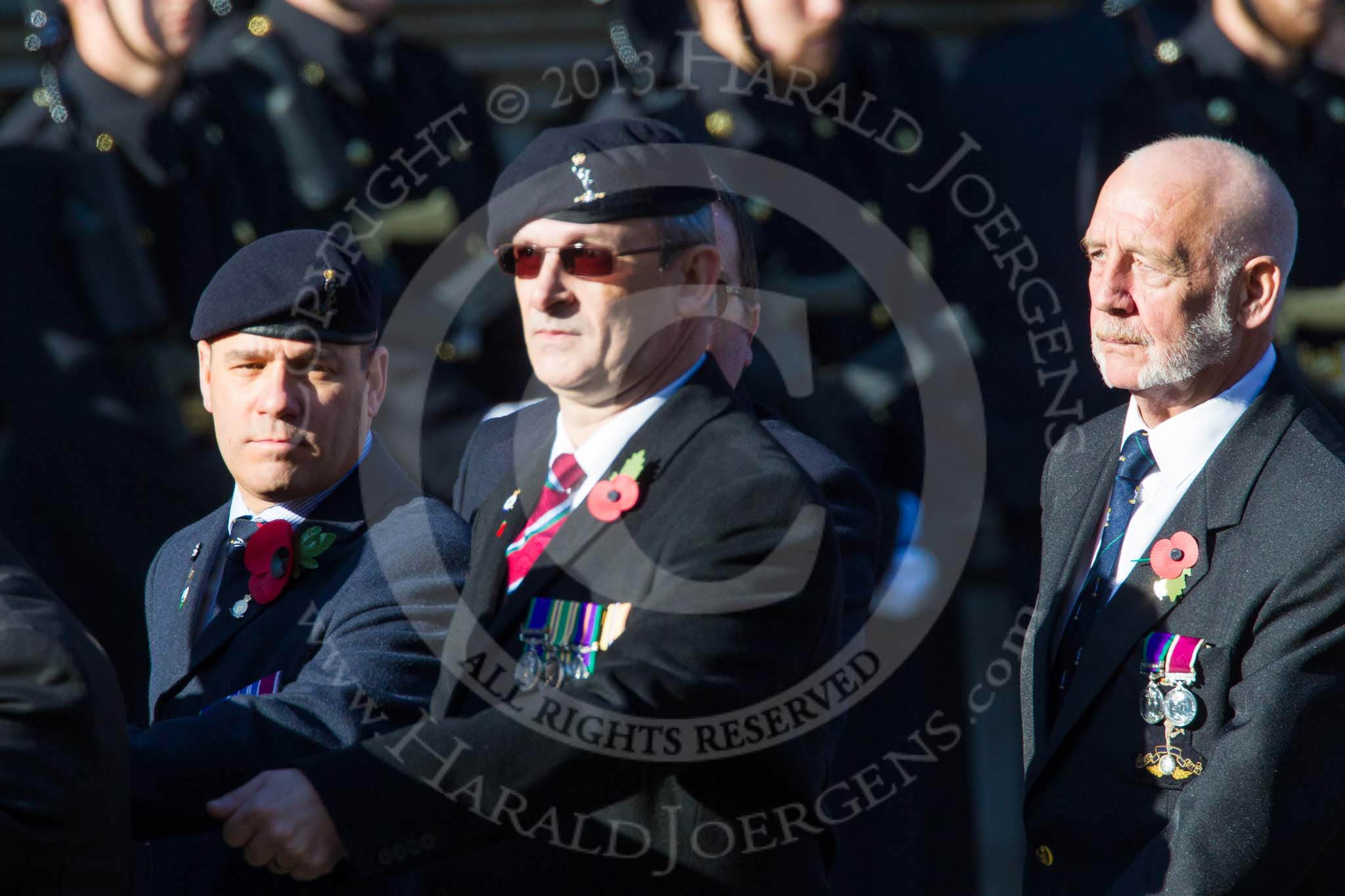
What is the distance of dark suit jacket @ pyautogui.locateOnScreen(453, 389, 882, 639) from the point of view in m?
2.78

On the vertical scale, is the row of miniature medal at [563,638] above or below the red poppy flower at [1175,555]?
below

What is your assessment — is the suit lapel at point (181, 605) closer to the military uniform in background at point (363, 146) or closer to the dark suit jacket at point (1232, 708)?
the dark suit jacket at point (1232, 708)

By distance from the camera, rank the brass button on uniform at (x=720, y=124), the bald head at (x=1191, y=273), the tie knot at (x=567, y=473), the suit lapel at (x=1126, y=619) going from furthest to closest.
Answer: the brass button on uniform at (x=720, y=124)
the bald head at (x=1191, y=273)
the suit lapel at (x=1126, y=619)
the tie knot at (x=567, y=473)

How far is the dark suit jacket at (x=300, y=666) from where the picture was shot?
230 centimetres

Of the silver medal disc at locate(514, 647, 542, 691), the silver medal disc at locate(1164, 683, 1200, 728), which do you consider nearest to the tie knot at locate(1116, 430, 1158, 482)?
the silver medal disc at locate(1164, 683, 1200, 728)

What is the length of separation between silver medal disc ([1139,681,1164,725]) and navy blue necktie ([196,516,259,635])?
1.28 meters

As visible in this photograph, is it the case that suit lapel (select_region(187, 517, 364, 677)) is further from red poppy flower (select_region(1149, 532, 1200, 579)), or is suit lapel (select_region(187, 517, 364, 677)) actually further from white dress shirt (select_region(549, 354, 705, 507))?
red poppy flower (select_region(1149, 532, 1200, 579))

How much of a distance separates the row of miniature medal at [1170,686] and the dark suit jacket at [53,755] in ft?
4.30

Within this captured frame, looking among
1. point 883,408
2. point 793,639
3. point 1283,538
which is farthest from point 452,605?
point 883,408

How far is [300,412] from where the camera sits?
262 centimetres

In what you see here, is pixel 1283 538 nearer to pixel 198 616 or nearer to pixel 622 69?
pixel 198 616

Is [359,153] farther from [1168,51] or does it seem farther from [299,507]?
[1168,51]

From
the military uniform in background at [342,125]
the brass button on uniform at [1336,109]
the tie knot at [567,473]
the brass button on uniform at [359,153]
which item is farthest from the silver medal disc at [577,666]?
the brass button on uniform at [1336,109]

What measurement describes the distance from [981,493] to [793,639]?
218cm
